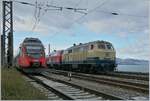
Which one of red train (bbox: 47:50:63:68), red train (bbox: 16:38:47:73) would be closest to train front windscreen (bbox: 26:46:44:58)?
red train (bbox: 16:38:47:73)

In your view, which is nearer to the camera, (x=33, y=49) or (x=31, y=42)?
(x=33, y=49)

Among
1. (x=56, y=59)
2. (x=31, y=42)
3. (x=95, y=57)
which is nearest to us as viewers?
(x=31, y=42)

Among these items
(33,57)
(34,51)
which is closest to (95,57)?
(34,51)

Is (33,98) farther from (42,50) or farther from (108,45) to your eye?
(108,45)

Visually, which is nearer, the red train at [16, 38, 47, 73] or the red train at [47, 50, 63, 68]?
the red train at [16, 38, 47, 73]

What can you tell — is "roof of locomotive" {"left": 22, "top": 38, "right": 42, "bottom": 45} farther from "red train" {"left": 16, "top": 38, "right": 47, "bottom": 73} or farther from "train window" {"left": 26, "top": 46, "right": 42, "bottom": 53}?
"train window" {"left": 26, "top": 46, "right": 42, "bottom": 53}

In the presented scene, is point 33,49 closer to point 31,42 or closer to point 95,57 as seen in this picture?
point 31,42

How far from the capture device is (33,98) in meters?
12.5

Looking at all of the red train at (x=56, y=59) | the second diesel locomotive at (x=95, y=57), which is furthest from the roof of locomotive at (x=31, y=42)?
the red train at (x=56, y=59)

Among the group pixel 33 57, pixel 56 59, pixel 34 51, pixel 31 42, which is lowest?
pixel 33 57

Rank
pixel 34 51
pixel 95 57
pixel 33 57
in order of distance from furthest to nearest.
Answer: pixel 95 57, pixel 34 51, pixel 33 57

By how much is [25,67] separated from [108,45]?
327 inches

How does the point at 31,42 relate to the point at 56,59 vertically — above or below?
above

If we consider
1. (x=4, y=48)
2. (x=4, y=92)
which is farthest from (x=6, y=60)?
(x=4, y=92)
